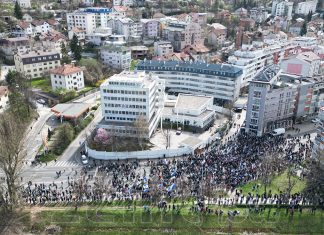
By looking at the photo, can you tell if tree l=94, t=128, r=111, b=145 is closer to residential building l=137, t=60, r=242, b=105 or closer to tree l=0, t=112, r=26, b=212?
tree l=0, t=112, r=26, b=212

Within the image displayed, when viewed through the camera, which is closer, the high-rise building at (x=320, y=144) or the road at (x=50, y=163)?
the high-rise building at (x=320, y=144)

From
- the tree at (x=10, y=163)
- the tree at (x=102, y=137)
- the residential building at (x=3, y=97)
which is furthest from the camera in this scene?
the residential building at (x=3, y=97)

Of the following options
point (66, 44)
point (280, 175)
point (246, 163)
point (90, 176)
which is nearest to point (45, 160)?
point (90, 176)

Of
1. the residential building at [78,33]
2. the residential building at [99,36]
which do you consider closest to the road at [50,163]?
the residential building at [99,36]

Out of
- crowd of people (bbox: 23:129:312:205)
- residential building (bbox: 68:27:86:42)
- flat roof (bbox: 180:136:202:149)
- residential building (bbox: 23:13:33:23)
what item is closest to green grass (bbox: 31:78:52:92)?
residential building (bbox: 68:27:86:42)

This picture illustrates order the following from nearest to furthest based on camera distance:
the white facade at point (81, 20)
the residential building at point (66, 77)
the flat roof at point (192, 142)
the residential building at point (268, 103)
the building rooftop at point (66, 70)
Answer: the flat roof at point (192, 142) < the residential building at point (268, 103) < the building rooftop at point (66, 70) < the residential building at point (66, 77) < the white facade at point (81, 20)

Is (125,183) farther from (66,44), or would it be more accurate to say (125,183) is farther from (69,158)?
(66,44)

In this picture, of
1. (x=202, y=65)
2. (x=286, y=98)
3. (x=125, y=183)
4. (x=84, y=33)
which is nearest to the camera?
(x=125, y=183)

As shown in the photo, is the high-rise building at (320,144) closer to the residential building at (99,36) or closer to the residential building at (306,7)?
the residential building at (99,36)
